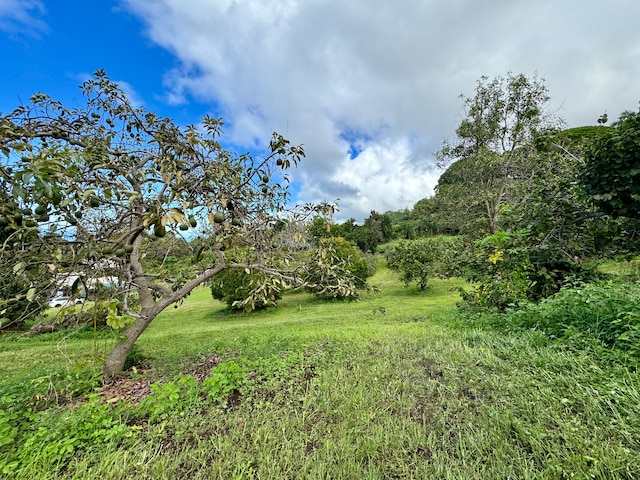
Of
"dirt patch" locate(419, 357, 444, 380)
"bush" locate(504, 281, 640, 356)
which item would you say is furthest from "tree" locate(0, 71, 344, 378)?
"bush" locate(504, 281, 640, 356)

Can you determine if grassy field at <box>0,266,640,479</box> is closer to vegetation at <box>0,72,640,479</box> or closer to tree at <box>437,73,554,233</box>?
vegetation at <box>0,72,640,479</box>

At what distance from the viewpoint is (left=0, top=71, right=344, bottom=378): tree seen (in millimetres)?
1749

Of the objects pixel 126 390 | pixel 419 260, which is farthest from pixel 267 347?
pixel 419 260

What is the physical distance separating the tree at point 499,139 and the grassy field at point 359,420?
922 cm

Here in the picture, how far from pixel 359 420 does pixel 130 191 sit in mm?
2203

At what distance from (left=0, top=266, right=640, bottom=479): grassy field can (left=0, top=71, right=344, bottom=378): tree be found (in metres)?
0.74

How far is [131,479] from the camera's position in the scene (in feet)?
4.97

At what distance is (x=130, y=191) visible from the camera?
1.77 metres

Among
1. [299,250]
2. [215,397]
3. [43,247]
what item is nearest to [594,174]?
[299,250]

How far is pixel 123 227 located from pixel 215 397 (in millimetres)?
1772

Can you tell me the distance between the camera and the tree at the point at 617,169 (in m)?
3.51

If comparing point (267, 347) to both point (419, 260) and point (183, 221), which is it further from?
point (419, 260)

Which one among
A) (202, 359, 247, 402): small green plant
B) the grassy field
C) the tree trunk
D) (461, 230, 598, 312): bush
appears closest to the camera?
the grassy field

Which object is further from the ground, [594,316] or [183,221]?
[183,221]
